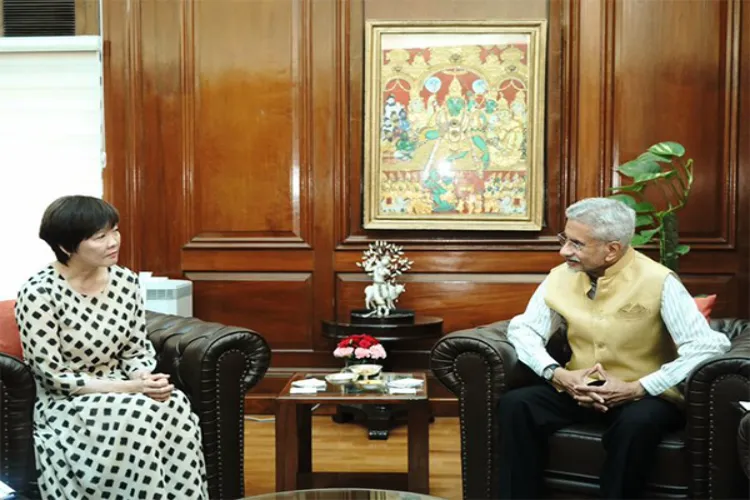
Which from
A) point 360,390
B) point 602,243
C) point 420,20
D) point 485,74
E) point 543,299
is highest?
point 420,20

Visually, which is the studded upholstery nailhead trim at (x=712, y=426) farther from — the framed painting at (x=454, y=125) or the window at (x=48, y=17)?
the window at (x=48, y=17)

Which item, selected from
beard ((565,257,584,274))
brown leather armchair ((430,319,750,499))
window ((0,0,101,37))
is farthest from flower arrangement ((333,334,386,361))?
window ((0,0,101,37))

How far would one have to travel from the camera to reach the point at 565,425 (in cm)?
267

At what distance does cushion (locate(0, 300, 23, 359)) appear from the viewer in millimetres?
2863

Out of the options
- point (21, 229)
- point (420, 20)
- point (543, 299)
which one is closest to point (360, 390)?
point (543, 299)

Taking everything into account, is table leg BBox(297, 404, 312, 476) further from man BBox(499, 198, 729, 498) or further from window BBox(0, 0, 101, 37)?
window BBox(0, 0, 101, 37)

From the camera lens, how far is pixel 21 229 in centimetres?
503

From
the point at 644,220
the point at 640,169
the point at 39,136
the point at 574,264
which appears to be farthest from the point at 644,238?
the point at 39,136

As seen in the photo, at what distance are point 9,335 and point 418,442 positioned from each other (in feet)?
4.86

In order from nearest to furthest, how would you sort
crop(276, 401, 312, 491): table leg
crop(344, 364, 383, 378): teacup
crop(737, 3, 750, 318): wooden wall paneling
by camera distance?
crop(276, 401, 312, 491): table leg → crop(344, 364, 383, 378): teacup → crop(737, 3, 750, 318): wooden wall paneling

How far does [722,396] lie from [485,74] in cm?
269

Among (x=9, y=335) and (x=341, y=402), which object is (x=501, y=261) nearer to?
(x=341, y=402)

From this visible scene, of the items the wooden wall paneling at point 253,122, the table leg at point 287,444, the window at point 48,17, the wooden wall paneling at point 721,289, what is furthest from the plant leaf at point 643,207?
the window at point 48,17

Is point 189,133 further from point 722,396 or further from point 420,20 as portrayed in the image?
point 722,396
